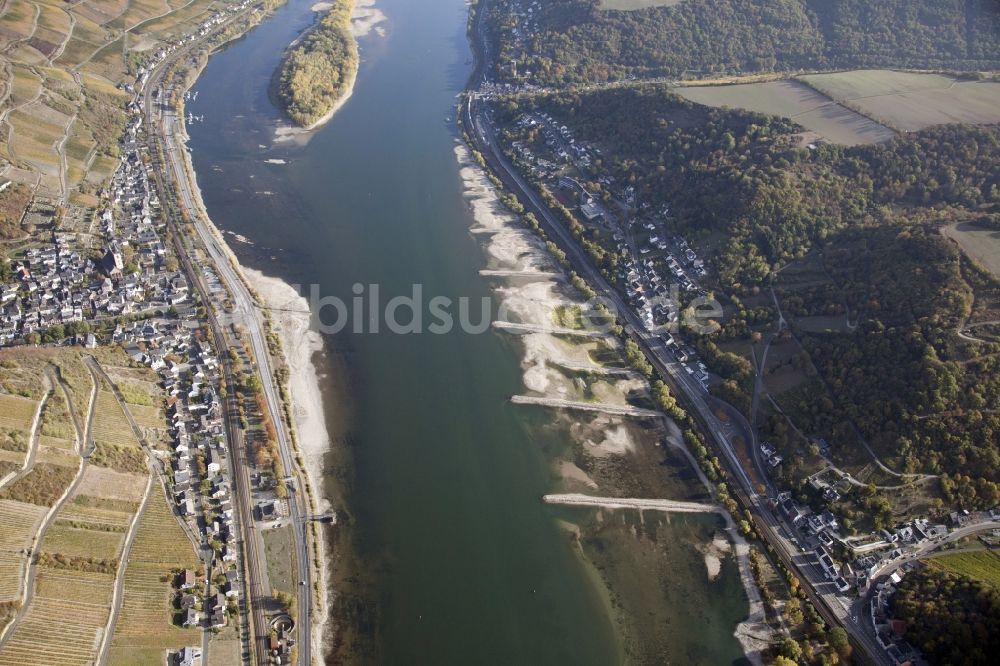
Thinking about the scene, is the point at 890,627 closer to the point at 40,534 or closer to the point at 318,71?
the point at 40,534

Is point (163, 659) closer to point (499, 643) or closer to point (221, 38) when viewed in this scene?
point (499, 643)

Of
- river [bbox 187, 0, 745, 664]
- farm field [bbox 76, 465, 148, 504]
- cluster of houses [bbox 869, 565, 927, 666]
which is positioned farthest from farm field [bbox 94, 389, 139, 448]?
cluster of houses [bbox 869, 565, 927, 666]

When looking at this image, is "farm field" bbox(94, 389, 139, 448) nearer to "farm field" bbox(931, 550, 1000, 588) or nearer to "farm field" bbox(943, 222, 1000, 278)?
"farm field" bbox(931, 550, 1000, 588)

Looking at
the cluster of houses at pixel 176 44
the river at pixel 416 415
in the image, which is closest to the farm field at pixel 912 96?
the river at pixel 416 415

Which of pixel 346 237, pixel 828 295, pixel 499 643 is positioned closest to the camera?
pixel 499 643

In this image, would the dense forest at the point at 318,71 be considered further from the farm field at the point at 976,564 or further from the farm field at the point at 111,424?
the farm field at the point at 976,564

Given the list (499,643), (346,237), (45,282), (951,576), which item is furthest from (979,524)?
(45,282)
